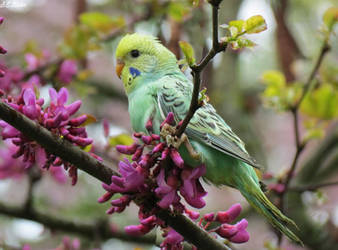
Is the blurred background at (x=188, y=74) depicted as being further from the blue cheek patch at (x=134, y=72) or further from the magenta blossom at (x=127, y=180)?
the magenta blossom at (x=127, y=180)

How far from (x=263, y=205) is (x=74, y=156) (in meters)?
1.05

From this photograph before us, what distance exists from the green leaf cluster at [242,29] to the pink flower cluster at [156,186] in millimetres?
421

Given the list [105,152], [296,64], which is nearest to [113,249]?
[105,152]

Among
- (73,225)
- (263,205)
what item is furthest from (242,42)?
(73,225)

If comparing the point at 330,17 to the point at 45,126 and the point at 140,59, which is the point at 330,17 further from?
the point at 45,126

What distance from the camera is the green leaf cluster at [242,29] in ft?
5.58

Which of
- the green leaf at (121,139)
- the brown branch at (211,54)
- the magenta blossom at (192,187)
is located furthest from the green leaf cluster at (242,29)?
the green leaf at (121,139)

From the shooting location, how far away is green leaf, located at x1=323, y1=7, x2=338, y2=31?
9.70ft

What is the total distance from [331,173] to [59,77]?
3090mm

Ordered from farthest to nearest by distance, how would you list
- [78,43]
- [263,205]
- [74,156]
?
[78,43] < [263,205] < [74,156]

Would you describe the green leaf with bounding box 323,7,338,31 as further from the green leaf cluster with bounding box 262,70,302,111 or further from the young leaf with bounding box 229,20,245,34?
the young leaf with bounding box 229,20,245,34

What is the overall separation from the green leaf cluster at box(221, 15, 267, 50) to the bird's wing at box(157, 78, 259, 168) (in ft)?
2.34

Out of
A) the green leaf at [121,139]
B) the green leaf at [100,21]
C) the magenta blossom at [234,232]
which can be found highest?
the green leaf at [100,21]

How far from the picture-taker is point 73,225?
12.0ft
